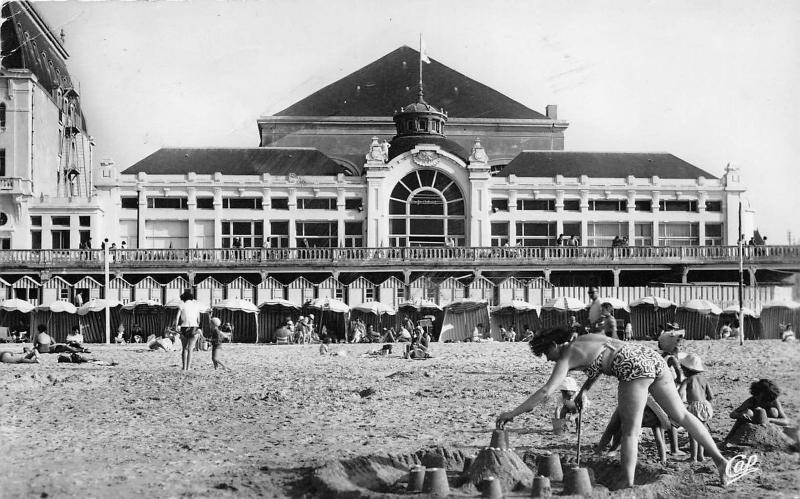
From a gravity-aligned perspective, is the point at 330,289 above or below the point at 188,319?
above

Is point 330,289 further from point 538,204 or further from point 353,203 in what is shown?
point 538,204

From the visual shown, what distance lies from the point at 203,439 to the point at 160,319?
22446 mm

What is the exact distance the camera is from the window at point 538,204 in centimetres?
4697

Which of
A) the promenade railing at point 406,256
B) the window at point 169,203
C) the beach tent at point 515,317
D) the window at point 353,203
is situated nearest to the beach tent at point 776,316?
the beach tent at point 515,317

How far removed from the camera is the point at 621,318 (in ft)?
103

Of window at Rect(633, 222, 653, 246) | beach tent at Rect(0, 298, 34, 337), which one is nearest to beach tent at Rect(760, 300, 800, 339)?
window at Rect(633, 222, 653, 246)

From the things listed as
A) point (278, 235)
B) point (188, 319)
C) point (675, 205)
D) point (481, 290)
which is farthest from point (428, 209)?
point (188, 319)

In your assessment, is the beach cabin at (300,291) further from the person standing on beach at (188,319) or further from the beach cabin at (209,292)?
the person standing on beach at (188,319)

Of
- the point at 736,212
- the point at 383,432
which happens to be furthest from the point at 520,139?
the point at 383,432

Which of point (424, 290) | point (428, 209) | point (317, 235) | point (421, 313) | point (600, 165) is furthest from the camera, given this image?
point (600, 165)

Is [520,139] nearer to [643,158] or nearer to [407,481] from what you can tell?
[643,158]

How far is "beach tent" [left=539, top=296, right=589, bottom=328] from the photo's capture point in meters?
31.7

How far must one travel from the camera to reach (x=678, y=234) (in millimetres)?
46812

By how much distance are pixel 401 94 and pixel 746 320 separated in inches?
1275
